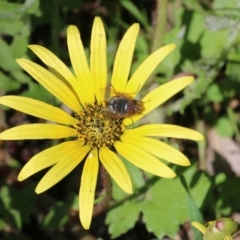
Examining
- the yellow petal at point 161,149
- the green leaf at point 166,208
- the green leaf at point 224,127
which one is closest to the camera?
the yellow petal at point 161,149

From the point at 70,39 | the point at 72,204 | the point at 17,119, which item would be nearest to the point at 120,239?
the point at 72,204

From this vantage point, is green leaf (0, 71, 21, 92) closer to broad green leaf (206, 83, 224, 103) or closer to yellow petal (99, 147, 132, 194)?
yellow petal (99, 147, 132, 194)

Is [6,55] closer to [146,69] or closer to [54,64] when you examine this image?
[54,64]

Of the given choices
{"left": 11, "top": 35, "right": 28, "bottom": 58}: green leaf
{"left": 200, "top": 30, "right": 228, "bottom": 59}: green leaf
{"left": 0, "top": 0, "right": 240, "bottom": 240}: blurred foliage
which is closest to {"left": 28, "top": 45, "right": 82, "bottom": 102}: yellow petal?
{"left": 0, "top": 0, "right": 240, "bottom": 240}: blurred foliage

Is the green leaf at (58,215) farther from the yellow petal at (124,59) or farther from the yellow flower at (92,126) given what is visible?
the yellow petal at (124,59)

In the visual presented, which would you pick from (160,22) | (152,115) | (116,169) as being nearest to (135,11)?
(160,22)

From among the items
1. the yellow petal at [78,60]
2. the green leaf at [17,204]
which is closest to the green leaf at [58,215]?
the green leaf at [17,204]

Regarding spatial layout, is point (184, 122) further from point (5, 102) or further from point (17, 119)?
point (5, 102)
